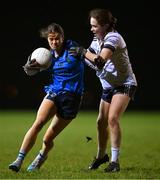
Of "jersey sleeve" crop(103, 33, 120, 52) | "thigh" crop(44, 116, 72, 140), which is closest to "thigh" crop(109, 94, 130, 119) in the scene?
"thigh" crop(44, 116, 72, 140)

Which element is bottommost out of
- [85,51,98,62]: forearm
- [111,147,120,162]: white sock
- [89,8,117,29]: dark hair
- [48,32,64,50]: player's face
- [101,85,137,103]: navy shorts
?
[111,147,120,162]: white sock

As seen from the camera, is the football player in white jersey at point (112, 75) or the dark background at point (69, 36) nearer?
the football player in white jersey at point (112, 75)

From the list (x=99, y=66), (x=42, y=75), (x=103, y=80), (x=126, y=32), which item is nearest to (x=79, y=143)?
(x=103, y=80)

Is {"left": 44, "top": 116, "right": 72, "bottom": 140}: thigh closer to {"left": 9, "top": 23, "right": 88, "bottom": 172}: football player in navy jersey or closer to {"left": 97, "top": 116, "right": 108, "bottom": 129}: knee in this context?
{"left": 9, "top": 23, "right": 88, "bottom": 172}: football player in navy jersey

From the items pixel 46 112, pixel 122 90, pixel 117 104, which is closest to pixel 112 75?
pixel 122 90

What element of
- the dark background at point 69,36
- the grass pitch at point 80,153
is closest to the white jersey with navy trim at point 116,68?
the grass pitch at point 80,153

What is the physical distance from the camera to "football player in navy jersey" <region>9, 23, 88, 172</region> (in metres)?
6.81

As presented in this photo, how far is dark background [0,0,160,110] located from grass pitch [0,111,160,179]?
8.34 meters

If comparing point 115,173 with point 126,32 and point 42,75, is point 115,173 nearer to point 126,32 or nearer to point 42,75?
point 42,75

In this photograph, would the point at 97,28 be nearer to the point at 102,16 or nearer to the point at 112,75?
the point at 102,16

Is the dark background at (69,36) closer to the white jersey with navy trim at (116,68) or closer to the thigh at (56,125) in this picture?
the white jersey with navy trim at (116,68)

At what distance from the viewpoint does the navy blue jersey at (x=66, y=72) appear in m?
6.89

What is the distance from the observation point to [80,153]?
→ 31.0 feet

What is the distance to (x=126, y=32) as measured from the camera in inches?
1041
